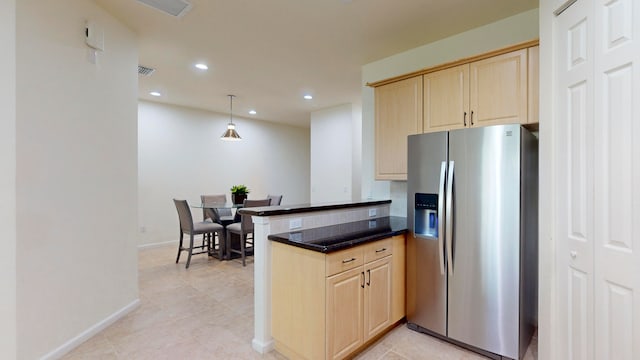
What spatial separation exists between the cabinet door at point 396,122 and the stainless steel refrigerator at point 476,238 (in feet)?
1.16

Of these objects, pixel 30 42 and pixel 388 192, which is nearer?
pixel 30 42

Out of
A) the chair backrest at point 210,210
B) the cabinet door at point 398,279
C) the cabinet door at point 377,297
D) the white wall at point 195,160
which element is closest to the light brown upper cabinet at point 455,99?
the cabinet door at point 398,279

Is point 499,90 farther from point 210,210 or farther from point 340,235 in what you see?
point 210,210

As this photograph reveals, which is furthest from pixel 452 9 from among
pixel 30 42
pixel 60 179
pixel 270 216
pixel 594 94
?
pixel 60 179

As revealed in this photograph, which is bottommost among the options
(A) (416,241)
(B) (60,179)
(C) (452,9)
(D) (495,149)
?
(A) (416,241)

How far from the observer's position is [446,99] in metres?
2.66

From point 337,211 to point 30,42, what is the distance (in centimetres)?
258

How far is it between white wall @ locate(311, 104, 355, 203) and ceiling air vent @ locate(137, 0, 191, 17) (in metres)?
3.80

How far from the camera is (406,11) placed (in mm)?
2645

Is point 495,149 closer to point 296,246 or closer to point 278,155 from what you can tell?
point 296,246

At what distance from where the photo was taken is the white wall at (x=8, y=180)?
5.98ft

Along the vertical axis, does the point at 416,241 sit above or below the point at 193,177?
below

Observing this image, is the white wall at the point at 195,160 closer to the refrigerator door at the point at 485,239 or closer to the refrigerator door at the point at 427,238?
the refrigerator door at the point at 427,238

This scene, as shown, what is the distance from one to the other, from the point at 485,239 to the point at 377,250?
2.67 feet
